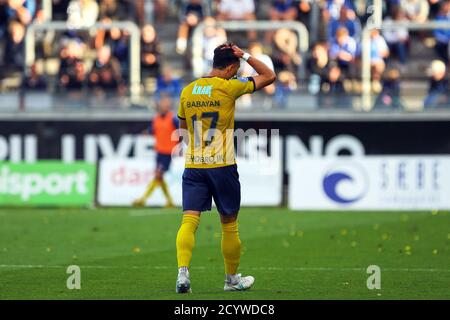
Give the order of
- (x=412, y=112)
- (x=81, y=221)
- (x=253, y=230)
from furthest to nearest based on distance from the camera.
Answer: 1. (x=412, y=112)
2. (x=81, y=221)
3. (x=253, y=230)

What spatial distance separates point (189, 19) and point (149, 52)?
151cm

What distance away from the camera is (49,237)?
19.1 meters

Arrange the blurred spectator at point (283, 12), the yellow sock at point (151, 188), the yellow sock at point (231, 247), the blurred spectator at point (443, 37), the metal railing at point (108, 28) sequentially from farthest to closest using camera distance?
the blurred spectator at point (283, 12) < the blurred spectator at point (443, 37) < the metal railing at point (108, 28) < the yellow sock at point (151, 188) < the yellow sock at point (231, 247)

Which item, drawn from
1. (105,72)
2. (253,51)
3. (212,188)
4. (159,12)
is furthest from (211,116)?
(159,12)

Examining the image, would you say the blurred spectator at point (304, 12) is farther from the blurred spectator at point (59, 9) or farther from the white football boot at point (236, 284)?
the white football boot at point (236, 284)

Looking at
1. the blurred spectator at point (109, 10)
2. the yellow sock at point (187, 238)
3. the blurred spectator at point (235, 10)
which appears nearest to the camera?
the yellow sock at point (187, 238)

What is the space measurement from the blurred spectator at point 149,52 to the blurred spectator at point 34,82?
2665 mm

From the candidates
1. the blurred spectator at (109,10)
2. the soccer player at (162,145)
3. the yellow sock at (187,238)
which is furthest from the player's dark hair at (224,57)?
the blurred spectator at (109,10)

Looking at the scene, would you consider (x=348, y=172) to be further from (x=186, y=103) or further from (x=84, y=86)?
(x=186, y=103)

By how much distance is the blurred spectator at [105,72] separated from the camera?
2980cm

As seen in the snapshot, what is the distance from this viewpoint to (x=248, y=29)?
30281 millimetres

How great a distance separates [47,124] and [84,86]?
4.66ft

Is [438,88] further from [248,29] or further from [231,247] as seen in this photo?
[231,247]
